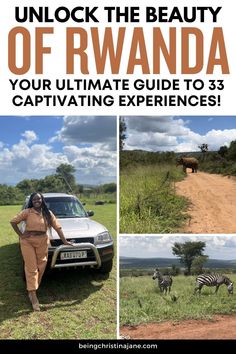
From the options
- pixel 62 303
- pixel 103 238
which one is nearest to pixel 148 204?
pixel 103 238


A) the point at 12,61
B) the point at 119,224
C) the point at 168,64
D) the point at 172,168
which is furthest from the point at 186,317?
the point at 12,61

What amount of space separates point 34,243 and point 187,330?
6.49 ft

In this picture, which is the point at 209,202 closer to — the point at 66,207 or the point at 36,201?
the point at 66,207

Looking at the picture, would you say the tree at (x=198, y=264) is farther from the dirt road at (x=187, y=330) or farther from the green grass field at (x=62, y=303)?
the green grass field at (x=62, y=303)

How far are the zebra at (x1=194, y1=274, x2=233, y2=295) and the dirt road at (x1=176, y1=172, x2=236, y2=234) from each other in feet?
1.87

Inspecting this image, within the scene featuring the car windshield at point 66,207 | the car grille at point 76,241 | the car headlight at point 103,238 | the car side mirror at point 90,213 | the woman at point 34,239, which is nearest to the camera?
the woman at point 34,239

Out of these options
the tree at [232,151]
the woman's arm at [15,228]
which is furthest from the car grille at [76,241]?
the tree at [232,151]

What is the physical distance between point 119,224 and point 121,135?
1.00 m

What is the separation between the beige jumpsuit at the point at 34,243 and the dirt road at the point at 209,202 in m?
1.53

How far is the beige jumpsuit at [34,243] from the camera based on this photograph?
18.8 feet

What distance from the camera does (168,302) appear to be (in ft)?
19.6

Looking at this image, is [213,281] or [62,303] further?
[213,281]

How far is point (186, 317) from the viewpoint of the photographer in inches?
232

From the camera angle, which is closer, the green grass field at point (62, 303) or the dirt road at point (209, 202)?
the green grass field at point (62, 303)
